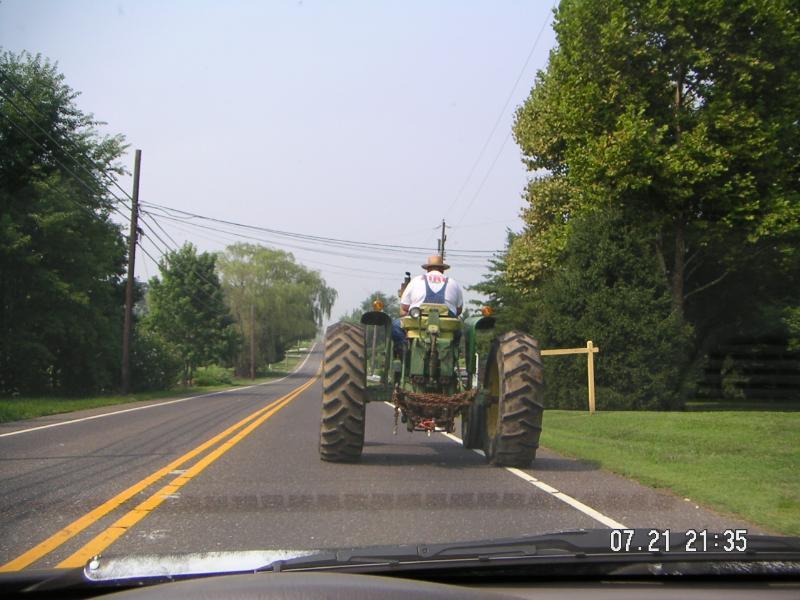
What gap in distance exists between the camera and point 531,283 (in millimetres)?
32062

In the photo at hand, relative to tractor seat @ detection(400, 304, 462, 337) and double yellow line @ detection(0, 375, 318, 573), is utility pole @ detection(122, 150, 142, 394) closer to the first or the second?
double yellow line @ detection(0, 375, 318, 573)

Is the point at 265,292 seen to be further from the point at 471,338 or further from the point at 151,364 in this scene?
the point at 471,338

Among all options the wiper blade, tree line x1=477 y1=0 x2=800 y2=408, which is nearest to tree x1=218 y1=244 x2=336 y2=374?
tree line x1=477 y1=0 x2=800 y2=408

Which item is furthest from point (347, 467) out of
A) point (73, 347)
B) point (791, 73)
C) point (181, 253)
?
point (181, 253)

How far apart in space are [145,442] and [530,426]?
645cm

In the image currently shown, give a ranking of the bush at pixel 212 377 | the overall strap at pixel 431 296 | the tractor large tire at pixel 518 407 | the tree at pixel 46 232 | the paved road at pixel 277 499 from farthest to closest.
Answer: the bush at pixel 212 377 < the tree at pixel 46 232 < the overall strap at pixel 431 296 < the tractor large tire at pixel 518 407 < the paved road at pixel 277 499

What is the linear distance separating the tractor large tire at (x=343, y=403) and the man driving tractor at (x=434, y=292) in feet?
3.39

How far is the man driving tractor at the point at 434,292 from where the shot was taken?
1084 cm

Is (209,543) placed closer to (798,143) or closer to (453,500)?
(453,500)

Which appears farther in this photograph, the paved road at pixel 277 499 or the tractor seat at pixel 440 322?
the tractor seat at pixel 440 322

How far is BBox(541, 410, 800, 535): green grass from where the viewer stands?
8047 millimetres

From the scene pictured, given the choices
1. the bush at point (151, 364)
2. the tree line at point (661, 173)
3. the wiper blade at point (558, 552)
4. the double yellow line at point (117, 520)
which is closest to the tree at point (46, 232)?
the bush at point (151, 364)

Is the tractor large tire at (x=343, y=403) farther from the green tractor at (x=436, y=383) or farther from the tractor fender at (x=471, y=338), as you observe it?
the tractor fender at (x=471, y=338)

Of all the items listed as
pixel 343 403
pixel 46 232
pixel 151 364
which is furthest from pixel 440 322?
pixel 151 364
